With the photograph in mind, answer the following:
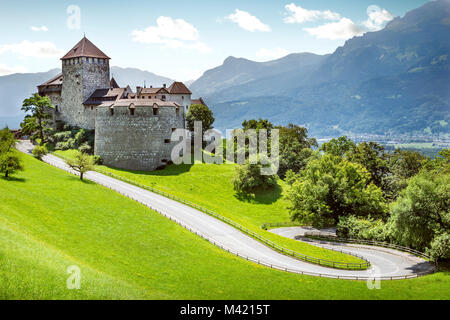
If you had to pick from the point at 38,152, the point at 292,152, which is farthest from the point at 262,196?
the point at 38,152

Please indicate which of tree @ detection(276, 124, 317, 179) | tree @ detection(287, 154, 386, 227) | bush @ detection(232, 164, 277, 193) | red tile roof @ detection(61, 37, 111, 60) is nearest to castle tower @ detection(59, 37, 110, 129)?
red tile roof @ detection(61, 37, 111, 60)

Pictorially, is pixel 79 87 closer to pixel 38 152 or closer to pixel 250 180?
pixel 38 152

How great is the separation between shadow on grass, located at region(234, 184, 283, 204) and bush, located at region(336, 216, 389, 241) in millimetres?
16213

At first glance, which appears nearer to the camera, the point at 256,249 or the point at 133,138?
the point at 256,249

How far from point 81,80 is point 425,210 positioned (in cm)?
7835

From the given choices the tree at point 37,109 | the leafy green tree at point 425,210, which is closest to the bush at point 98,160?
the tree at point 37,109

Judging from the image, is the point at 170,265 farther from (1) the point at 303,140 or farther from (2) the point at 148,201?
(1) the point at 303,140

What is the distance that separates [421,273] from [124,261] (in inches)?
1128

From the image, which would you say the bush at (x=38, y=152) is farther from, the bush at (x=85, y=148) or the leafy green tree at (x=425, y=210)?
the leafy green tree at (x=425, y=210)

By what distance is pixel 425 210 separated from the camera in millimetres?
41219

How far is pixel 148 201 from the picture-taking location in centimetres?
5594

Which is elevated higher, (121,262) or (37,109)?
(37,109)

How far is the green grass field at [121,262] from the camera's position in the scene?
84.2ft

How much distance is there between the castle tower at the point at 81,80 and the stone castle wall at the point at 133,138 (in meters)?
13.7
